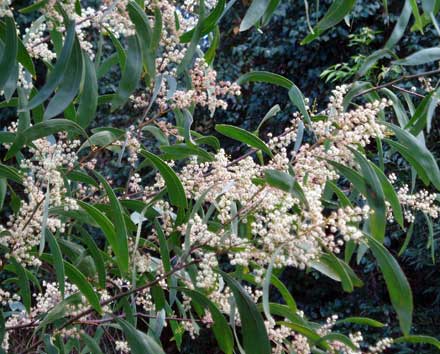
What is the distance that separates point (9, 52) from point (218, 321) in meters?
0.55

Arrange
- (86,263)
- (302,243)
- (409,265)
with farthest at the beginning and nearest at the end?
(409,265)
(86,263)
(302,243)

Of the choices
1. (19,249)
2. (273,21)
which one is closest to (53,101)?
(19,249)

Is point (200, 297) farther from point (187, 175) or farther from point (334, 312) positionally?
point (334, 312)

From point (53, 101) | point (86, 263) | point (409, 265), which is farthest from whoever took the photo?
point (409, 265)

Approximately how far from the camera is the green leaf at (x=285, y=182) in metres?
0.93

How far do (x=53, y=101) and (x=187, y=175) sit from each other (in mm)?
316

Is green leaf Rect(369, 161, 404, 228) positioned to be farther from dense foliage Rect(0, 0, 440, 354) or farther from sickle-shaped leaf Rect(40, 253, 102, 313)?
sickle-shaped leaf Rect(40, 253, 102, 313)

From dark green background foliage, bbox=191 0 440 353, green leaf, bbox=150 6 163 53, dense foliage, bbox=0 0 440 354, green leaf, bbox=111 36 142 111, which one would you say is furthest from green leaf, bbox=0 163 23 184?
dark green background foliage, bbox=191 0 440 353

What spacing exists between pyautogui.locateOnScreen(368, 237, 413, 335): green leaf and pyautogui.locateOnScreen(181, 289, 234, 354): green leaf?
295mm

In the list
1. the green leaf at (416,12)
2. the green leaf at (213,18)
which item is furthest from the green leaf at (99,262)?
the green leaf at (416,12)

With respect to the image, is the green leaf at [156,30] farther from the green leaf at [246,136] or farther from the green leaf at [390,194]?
the green leaf at [390,194]

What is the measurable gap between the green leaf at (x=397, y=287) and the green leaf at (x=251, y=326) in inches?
7.9

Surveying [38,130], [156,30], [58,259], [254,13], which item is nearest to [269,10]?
[254,13]

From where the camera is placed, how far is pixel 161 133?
4.61ft
